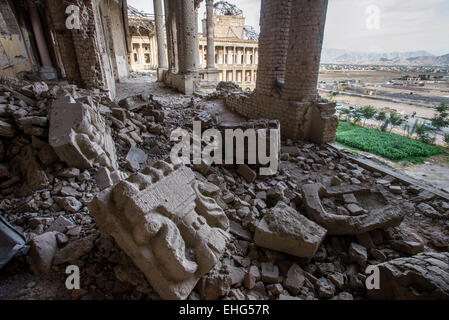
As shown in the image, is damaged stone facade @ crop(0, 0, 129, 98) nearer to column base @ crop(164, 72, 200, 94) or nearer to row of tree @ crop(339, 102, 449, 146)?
column base @ crop(164, 72, 200, 94)

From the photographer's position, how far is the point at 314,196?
3133mm

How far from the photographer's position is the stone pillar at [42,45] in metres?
8.89

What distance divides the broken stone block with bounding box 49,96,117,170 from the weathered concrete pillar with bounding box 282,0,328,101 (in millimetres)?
4276

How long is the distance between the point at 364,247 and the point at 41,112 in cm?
462

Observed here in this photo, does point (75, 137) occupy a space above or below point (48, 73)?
below

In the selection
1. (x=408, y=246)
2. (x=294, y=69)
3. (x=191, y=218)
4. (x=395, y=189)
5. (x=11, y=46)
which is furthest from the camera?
(x=11, y=46)

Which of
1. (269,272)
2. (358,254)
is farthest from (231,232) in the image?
(358,254)

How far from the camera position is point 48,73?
9.45 meters

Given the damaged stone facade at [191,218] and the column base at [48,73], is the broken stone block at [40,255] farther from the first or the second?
the column base at [48,73]

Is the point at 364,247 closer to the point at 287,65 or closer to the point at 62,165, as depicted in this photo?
the point at 62,165

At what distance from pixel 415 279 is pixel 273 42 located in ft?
17.8

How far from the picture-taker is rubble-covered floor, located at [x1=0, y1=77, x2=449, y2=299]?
6.13ft

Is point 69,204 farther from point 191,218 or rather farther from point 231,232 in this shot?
point 231,232

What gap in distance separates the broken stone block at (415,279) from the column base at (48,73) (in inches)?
472
